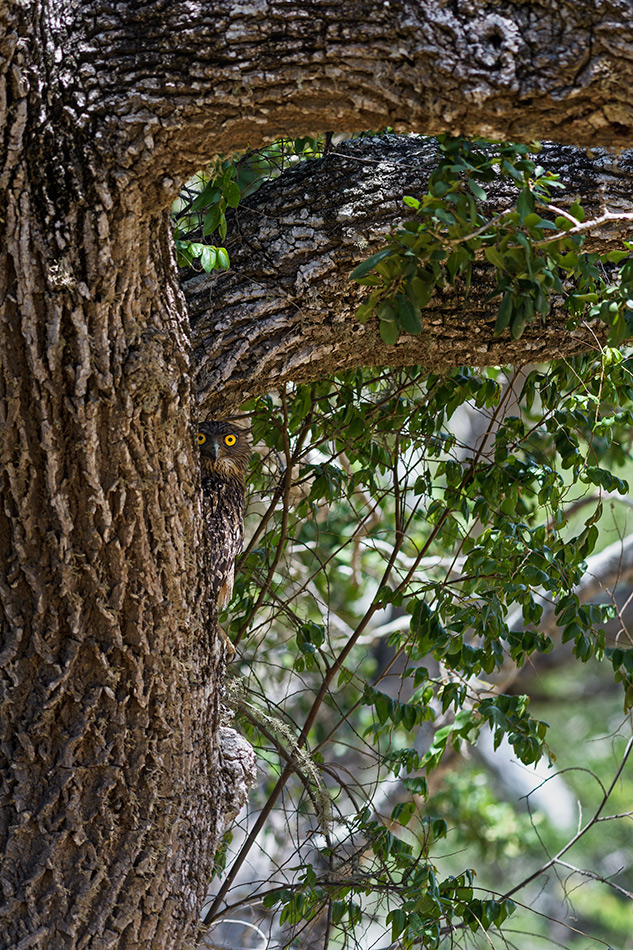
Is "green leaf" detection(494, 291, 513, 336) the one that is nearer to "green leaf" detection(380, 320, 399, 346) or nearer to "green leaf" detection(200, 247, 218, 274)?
"green leaf" detection(380, 320, 399, 346)

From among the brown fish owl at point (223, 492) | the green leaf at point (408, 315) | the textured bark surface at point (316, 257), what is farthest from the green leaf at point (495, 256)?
the brown fish owl at point (223, 492)

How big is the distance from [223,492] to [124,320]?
1.49 m

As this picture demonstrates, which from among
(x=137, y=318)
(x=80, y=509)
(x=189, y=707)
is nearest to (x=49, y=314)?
(x=137, y=318)

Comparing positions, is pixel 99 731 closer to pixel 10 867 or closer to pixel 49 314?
pixel 10 867

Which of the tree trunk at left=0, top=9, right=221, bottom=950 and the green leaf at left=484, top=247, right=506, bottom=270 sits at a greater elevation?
the green leaf at left=484, top=247, right=506, bottom=270

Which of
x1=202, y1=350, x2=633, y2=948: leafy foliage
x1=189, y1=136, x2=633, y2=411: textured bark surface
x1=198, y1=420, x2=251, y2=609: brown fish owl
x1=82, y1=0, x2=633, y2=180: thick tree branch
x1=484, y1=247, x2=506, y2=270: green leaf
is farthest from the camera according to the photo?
x1=198, y1=420, x2=251, y2=609: brown fish owl

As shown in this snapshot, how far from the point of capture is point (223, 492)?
3004mm

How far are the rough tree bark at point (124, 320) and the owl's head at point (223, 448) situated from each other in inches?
51.6

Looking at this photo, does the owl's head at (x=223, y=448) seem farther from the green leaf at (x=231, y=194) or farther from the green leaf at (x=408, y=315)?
the green leaf at (x=408, y=315)

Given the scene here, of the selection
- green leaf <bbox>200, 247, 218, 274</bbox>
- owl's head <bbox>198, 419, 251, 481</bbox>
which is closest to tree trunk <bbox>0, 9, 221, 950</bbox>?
green leaf <bbox>200, 247, 218, 274</bbox>

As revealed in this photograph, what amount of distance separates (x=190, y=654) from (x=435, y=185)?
3.46 feet

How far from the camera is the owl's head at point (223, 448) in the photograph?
311 centimetres

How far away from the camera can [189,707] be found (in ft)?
6.17

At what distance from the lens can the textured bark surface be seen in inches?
81.0
